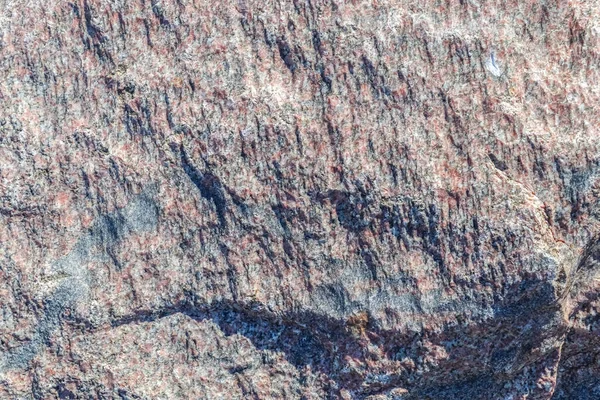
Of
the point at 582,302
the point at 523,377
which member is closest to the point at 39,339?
the point at 523,377

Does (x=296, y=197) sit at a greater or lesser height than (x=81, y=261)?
greater

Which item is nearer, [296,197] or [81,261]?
[296,197]

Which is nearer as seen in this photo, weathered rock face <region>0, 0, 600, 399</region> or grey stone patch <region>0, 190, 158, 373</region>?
weathered rock face <region>0, 0, 600, 399</region>

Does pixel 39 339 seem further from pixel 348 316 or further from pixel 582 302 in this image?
pixel 582 302

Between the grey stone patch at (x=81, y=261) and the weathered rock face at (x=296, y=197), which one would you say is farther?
the grey stone patch at (x=81, y=261)
